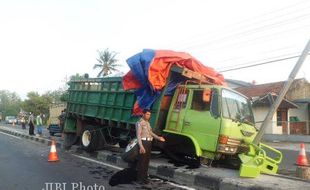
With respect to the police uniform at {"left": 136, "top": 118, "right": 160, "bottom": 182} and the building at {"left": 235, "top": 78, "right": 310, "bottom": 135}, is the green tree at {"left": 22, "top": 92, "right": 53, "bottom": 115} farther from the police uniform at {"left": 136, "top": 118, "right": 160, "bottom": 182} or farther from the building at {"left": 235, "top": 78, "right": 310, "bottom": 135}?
the police uniform at {"left": 136, "top": 118, "right": 160, "bottom": 182}

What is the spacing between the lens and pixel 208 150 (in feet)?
32.3

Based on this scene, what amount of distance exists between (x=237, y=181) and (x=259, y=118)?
26.6 meters

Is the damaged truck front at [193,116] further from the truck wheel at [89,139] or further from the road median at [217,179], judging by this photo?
the truck wheel at [89,139]

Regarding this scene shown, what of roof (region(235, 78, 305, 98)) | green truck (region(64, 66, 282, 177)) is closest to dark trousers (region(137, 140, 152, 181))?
green truck (region(64, 66, 282, 177))

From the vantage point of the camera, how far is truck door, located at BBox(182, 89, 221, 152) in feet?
32.1

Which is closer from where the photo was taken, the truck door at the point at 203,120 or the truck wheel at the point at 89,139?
the truck door at the point at 203,120

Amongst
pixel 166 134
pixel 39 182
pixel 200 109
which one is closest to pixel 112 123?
pixel 166 134

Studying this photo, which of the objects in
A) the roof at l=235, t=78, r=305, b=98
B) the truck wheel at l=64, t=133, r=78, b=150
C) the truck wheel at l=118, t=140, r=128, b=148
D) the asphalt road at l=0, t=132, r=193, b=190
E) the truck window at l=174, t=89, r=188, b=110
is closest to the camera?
the asphalt road at l=0, t=132, r=193, b=190

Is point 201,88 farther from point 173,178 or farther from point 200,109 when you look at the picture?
point 173,178

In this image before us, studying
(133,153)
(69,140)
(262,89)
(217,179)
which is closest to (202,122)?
(217,179)

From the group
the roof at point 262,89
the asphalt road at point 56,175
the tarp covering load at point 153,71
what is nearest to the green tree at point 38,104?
the roof at point 262,89

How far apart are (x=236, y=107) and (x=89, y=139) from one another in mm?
6333

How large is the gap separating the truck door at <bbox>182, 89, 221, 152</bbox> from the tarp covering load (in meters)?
0.92

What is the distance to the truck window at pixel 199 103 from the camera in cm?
1021
